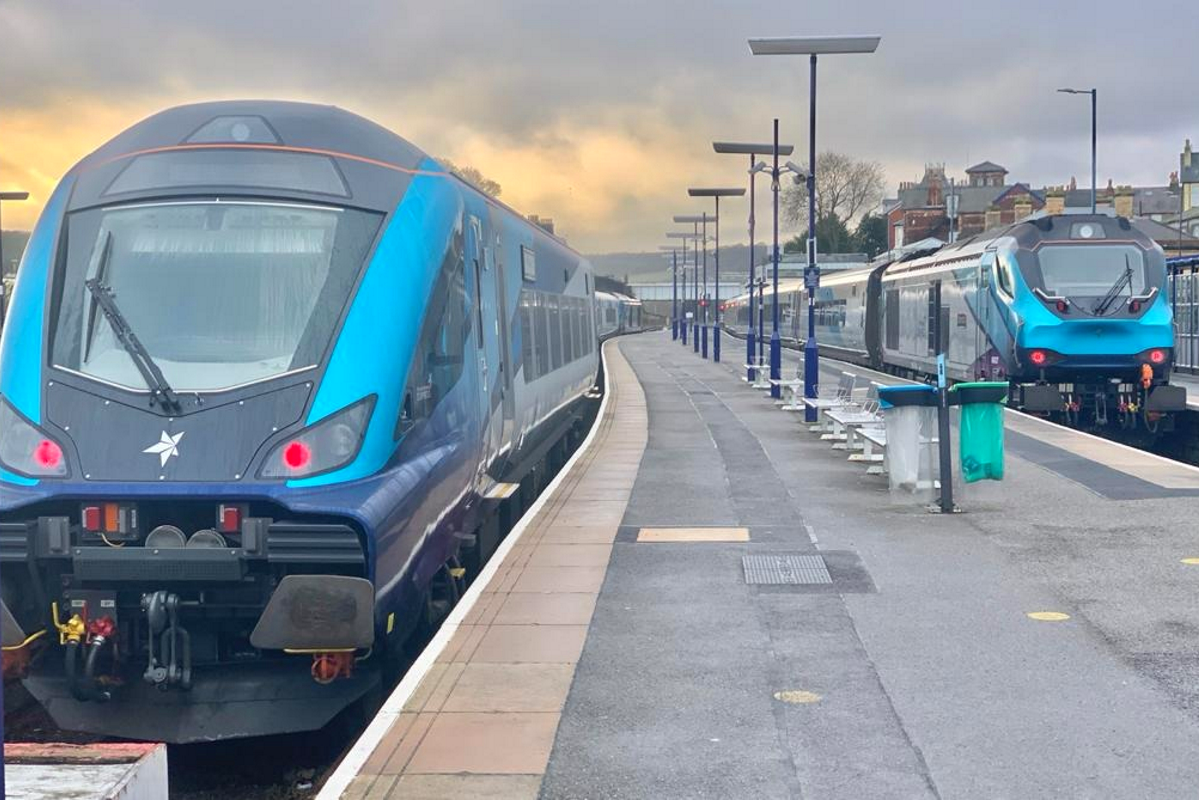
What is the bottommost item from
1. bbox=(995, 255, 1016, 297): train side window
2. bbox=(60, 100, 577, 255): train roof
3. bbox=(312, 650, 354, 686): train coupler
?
bbox=(312, 650, 354, 686): train coupler

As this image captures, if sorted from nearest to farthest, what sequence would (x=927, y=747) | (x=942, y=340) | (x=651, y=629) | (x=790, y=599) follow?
(x=927, y=747) → (x=651, y=629) → (x=790, y=599) → (x=942, y=340)

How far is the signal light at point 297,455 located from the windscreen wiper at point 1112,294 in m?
17.5

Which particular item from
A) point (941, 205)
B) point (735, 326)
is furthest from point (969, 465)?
point (941, 205)

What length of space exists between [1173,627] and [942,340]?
1989cm

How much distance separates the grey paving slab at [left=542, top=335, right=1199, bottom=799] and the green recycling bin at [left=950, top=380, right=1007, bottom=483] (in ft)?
1.18

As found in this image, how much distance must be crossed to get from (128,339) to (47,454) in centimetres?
76

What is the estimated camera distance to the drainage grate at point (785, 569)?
9641 mm

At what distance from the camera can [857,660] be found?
7.46m

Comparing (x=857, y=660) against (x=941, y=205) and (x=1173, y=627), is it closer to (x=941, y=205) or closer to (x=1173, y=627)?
(x=1173, y=627)

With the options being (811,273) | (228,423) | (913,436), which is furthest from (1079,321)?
(228,423)

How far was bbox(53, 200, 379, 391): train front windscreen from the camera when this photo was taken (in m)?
7.19

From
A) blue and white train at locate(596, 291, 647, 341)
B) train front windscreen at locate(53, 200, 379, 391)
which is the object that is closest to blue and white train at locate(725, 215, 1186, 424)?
blue and white train at locate(596, 291, 647, 341)

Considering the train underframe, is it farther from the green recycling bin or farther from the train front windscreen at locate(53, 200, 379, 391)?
the green recycling bin

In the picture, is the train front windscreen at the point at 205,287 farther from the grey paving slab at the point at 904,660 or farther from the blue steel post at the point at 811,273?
the blue steel post at the point at 811,273
